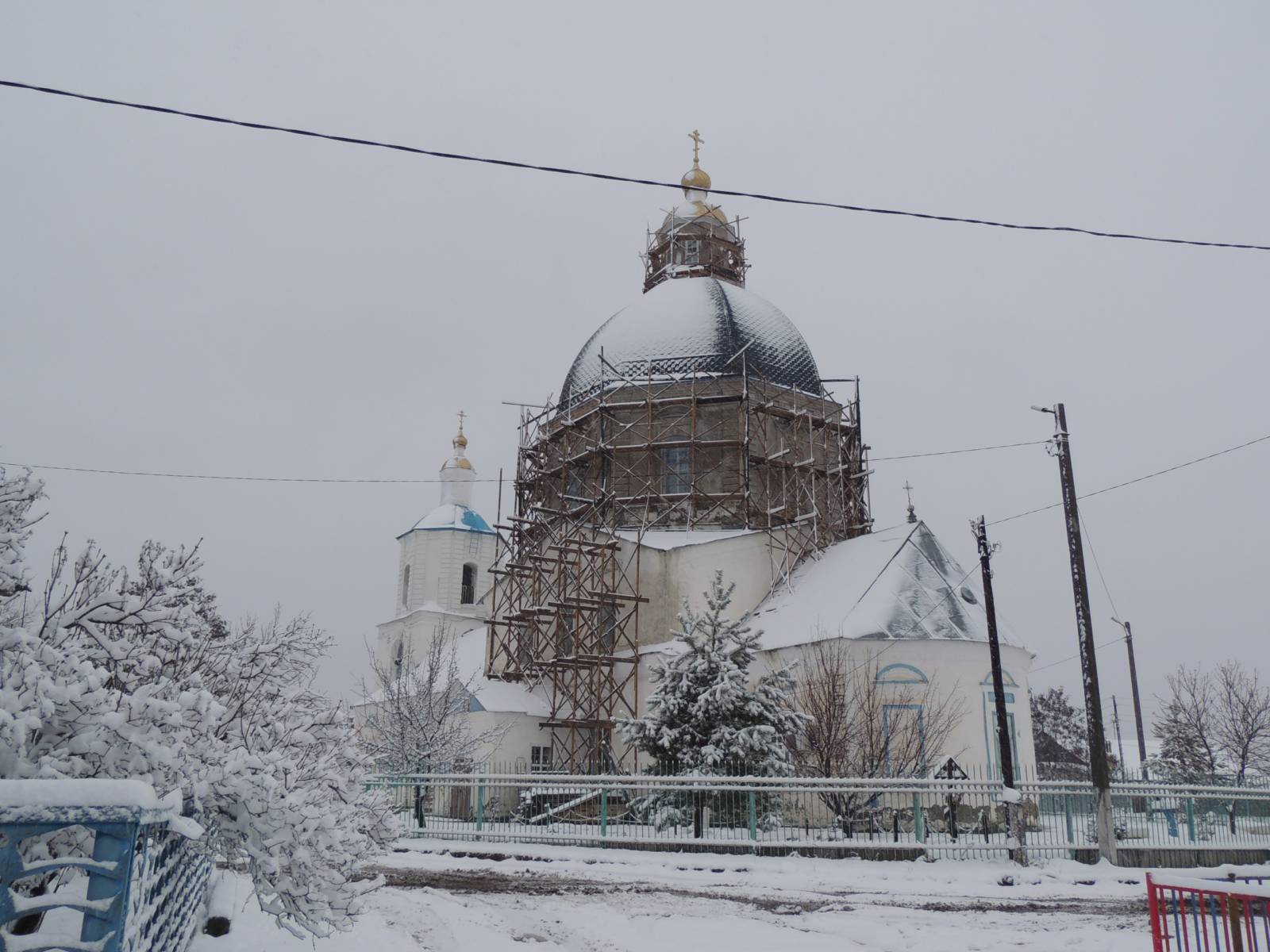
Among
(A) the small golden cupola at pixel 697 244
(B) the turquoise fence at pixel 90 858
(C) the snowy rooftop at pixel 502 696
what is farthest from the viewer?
(A) the small golden cupola at pixel 697 244

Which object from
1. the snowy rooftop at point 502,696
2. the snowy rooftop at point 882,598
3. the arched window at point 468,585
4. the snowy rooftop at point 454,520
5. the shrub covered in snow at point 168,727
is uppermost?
the snowy rooftop at point 454,520

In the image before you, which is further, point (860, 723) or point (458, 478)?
point (458, 478)

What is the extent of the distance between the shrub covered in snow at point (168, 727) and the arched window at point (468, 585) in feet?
120

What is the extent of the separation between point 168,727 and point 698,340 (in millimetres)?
28153

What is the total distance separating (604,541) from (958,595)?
986 cm

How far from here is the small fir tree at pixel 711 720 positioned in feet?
61.0

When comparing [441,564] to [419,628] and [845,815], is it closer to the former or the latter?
[419,628]

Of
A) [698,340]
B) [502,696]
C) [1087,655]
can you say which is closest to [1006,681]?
[1087,655]

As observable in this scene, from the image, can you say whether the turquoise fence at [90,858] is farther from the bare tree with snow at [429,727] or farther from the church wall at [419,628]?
the church wall at [419,628]

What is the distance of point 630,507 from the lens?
30.8m

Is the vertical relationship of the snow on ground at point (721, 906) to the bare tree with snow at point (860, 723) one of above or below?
below

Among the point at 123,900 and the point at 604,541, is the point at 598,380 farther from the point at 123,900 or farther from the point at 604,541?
the point at 123,900

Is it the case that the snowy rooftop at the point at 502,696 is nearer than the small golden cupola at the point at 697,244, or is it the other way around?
the snowy rooftop at the point at 502,696

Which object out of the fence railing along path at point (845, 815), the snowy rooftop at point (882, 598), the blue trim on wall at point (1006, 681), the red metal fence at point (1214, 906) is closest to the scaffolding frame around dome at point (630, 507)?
the snowy rooftop at point (882, 598)
